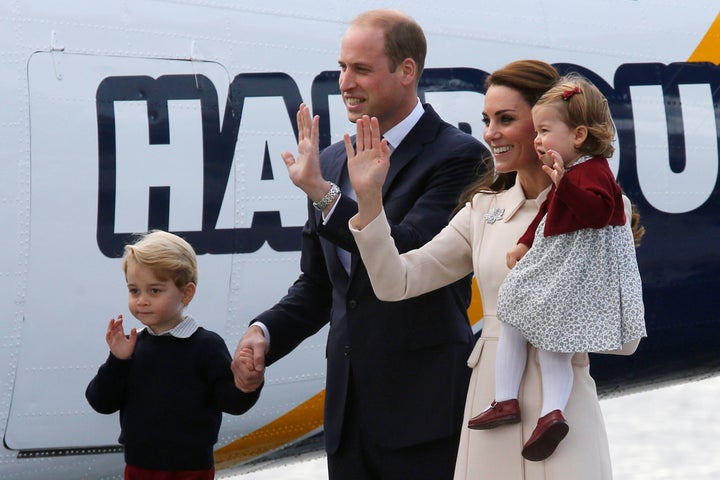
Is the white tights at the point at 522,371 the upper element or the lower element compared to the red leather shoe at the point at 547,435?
upper

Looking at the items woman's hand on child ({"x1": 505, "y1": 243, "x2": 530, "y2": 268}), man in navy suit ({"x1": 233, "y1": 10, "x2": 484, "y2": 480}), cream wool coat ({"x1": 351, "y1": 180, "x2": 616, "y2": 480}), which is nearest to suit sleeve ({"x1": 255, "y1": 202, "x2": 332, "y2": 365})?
man in navy suit ({"x1": 233, "y1": 10, "x2": 484, "y2": 480})

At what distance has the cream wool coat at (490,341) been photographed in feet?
10.5

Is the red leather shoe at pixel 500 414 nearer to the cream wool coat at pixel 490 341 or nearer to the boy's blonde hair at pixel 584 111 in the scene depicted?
the cream wool coat at pixel 490 341

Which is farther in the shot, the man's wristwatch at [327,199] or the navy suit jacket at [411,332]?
the navy suit jacket at [411,332]

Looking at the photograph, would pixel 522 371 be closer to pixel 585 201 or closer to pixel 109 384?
pixel 585 201

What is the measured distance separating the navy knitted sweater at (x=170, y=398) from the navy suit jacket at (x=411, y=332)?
43cm

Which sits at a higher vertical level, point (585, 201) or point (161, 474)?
point (585, 201)

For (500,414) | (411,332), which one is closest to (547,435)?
(500,414)

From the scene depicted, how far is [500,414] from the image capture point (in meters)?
3.24

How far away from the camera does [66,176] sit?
5.14 m

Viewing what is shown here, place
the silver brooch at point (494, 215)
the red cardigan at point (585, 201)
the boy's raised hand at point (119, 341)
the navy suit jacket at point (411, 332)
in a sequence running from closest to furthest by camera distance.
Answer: the red cardigan at point (585, 201)
the silver brooch at point (494, 215)
the navy suit jacket at point (411, 332)
the boy's raised hand at point (119, 341)

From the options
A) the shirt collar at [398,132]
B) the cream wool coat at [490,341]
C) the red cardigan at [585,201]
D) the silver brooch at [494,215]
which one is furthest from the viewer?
the shirt collar at [398,132]

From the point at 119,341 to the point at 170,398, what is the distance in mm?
261

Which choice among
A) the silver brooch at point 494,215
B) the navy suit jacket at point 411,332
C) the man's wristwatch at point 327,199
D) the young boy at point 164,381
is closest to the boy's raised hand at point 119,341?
the young boy at point 164,381
